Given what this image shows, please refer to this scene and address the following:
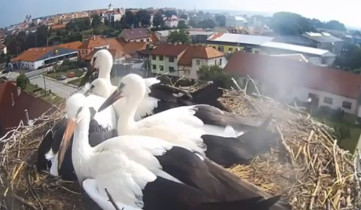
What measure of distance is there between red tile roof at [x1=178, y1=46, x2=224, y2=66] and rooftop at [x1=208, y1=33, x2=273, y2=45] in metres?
0.08

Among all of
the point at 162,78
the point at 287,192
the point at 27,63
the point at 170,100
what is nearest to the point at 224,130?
the point at 287,192

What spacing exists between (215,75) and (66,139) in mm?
977

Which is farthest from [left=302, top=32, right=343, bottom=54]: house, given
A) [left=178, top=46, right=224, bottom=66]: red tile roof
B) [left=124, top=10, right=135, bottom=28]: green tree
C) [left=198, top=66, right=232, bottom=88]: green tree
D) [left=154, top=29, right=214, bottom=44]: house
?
[left=124, top=10, right=135, bottom=28]: green tree

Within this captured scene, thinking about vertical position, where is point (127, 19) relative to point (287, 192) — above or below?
above

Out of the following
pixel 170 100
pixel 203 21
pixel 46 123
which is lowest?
pixel 46 123

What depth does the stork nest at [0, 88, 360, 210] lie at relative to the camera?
3.68 ft

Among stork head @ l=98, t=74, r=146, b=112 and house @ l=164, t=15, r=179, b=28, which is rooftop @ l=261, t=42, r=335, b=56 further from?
house @ l=164, t=15, r=179, b=28

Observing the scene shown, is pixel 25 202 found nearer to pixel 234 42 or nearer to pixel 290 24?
pixel 290 24

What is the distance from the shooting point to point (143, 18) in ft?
8.57

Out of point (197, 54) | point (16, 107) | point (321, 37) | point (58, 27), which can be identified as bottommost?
point (16, 107)

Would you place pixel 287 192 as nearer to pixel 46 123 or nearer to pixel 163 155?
pixel 163 155

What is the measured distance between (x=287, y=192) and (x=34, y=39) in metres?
1.75

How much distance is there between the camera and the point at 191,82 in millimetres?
2215

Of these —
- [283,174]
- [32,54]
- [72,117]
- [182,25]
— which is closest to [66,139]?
[72,117]
